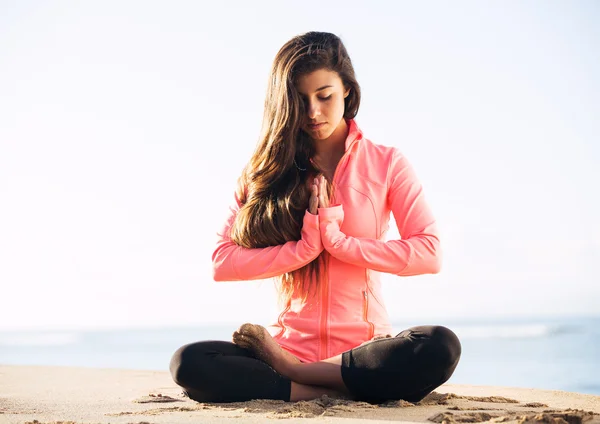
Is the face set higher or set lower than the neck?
higher

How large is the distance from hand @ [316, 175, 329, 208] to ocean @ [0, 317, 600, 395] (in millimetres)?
3496

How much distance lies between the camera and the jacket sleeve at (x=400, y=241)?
117 inches

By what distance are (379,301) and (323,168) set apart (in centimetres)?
65

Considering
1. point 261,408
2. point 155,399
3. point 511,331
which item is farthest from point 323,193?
point 511,331

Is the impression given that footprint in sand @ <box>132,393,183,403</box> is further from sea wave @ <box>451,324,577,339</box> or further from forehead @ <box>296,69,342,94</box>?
sea wave @ <box>451,324,577,339</box>

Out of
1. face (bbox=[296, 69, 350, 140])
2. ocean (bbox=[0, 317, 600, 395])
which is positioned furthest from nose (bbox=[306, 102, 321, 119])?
ocean (bbox=[0, 317, 600, 395])

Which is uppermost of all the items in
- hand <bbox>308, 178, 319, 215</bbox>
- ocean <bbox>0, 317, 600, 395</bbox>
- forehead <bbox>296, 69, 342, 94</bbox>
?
forehead <bbox>296, 69, 342, 94</bbox>

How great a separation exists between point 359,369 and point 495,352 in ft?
24.0

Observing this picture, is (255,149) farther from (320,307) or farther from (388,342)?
(388,342)

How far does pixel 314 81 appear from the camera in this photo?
317 centimetres

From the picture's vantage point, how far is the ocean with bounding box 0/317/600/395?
256 inches

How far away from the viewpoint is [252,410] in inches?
104

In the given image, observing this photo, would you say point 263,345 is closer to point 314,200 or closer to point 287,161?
point 314,200

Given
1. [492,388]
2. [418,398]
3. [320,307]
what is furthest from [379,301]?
[492,388]
